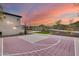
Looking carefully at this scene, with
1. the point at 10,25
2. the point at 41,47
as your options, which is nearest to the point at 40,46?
the point at 41,47

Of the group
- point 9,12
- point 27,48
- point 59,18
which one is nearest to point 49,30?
point 59,18

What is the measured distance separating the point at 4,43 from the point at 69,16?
831 mm

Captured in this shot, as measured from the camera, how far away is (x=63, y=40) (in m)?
2.03

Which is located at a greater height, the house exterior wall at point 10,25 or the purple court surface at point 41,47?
the house exterior wall at point 10,25

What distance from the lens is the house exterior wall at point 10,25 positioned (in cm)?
202

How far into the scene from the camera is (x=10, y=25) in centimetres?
204

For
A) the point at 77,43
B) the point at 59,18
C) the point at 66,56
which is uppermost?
the point at 59,18

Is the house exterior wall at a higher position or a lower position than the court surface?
higher

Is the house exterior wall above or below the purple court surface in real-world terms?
above

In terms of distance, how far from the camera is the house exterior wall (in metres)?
2.02

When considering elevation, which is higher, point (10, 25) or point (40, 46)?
point (10, 25)

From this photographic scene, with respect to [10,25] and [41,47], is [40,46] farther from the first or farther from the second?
[10,25]

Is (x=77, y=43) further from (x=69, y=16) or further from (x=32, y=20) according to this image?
(x=32, y=20)

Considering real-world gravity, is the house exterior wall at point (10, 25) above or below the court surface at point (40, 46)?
above
